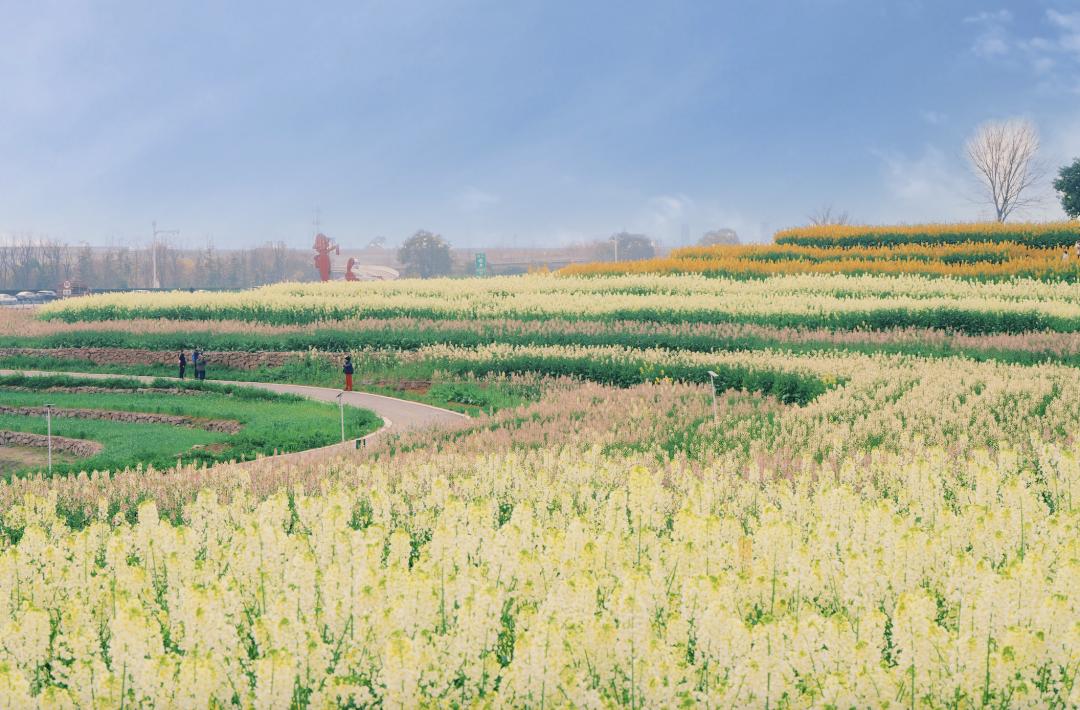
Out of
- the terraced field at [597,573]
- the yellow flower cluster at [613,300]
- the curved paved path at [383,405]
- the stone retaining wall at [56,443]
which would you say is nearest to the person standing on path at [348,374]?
the curved paved path at [383,405]

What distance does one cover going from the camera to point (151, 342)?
3856 centimetres

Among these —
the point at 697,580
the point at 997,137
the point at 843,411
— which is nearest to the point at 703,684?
the point at 697,580

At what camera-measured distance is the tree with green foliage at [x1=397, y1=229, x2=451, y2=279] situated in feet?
430

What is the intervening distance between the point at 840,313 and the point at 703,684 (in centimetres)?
3180

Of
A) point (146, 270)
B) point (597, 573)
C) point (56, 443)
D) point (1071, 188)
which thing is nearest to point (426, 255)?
point (146, 270)

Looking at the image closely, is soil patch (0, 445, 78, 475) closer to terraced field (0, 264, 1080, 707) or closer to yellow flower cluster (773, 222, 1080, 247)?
terraced field (0, 264, 1080, 707)

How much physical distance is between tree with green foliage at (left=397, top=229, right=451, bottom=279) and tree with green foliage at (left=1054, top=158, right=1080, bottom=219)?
83973 millimetres

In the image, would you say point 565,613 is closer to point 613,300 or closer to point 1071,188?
point 613,300

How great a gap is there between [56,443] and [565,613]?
20566 millimetres

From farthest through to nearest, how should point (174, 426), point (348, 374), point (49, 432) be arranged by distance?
1. point (348, 374)
2. point (174, 426)
3. point (49, 432)

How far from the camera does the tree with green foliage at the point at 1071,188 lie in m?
58.9

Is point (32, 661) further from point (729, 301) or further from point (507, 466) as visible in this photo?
point (729, 301)

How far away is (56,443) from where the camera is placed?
2258cm

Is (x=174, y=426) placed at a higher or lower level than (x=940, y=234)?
lower
